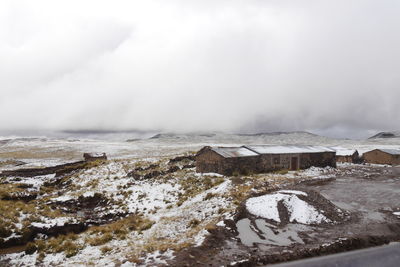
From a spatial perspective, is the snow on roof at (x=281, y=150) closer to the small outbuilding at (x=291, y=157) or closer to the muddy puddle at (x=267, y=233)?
the small outbuilding at (x=291, y=157)

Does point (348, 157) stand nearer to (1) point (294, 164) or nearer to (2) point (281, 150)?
(1) point (294, 164)

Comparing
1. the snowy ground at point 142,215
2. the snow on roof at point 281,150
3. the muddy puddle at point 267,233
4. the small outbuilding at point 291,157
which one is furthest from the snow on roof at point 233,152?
the muddy puddle at point 267,233

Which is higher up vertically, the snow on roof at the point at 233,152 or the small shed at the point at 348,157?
the snow on roof at the point at 233,152

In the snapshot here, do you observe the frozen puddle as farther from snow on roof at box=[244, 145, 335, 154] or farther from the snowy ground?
snow on roof at box=[244, 145, 335, 154]

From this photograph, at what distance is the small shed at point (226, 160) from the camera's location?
34.7m

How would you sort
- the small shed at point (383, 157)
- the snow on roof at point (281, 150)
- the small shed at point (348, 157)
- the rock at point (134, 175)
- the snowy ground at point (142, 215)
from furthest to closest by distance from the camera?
the small shed at point (348, 157) < the small shed at point (383, 157) < the snow on roof at point (281, 150) < the rock at point (134, 175) < the snowy ground at point (142, 215)

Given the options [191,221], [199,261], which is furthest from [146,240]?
[199,261]

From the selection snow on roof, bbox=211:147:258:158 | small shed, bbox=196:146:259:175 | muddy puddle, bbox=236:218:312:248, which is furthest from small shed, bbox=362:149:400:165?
muddy puddle, bbox=236:218:312:248

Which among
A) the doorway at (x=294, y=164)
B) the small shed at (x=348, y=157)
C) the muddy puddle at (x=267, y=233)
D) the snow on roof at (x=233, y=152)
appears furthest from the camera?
the small shed at (x=348, y=157)

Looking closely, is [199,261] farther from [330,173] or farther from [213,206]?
[330,173]

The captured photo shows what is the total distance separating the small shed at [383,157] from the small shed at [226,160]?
3386 centimetres

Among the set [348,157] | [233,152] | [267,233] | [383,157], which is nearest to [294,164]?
[233,152]

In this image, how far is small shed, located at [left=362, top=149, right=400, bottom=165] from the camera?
5460 cm

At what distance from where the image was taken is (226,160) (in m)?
34.5
